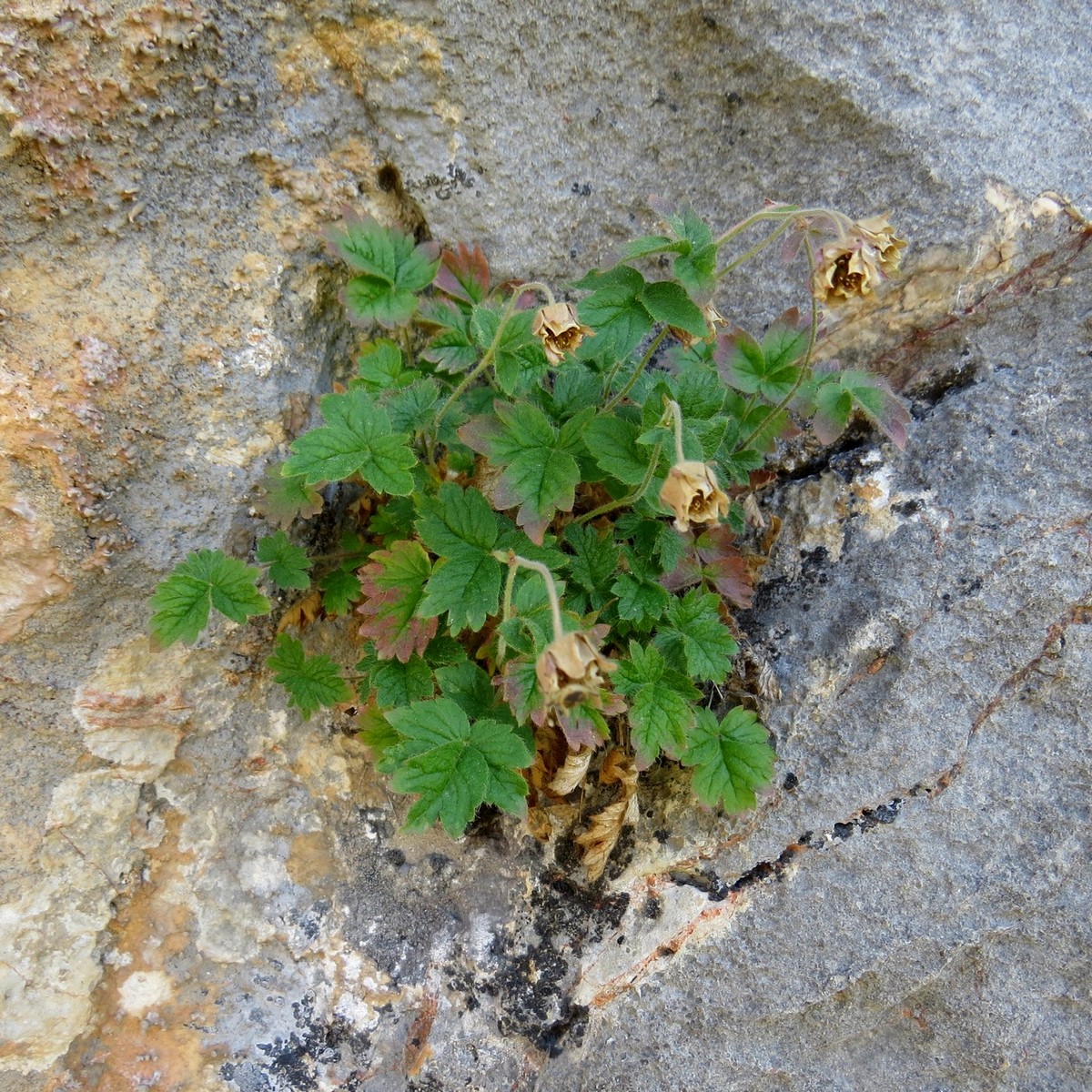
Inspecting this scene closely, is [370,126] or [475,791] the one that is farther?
[370,126]

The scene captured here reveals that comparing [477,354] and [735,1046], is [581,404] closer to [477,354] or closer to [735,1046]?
[477,354]

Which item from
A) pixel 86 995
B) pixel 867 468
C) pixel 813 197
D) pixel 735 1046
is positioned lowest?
pixel 86 995

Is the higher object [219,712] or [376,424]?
[376,424]

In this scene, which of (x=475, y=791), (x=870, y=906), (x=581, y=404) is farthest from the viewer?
(x=581, y=404)

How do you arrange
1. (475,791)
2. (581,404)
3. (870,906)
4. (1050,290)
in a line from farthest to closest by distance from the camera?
(1050,290) → (581,404) → (870,906) → (475,791)

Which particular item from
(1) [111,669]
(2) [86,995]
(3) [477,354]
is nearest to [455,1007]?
(2) [86,995]

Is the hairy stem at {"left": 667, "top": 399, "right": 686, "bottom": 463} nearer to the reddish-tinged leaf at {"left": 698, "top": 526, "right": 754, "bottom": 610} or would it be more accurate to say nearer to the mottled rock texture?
the reddish-tinged leaf at {"left": 698, "top": 526, "right": 754, "bottom": 610}

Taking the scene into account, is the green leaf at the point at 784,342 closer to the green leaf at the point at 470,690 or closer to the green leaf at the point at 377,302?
the green leaf at the point at 377,302

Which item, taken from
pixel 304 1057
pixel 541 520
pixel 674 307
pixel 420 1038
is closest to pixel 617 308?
pixel 674 307
